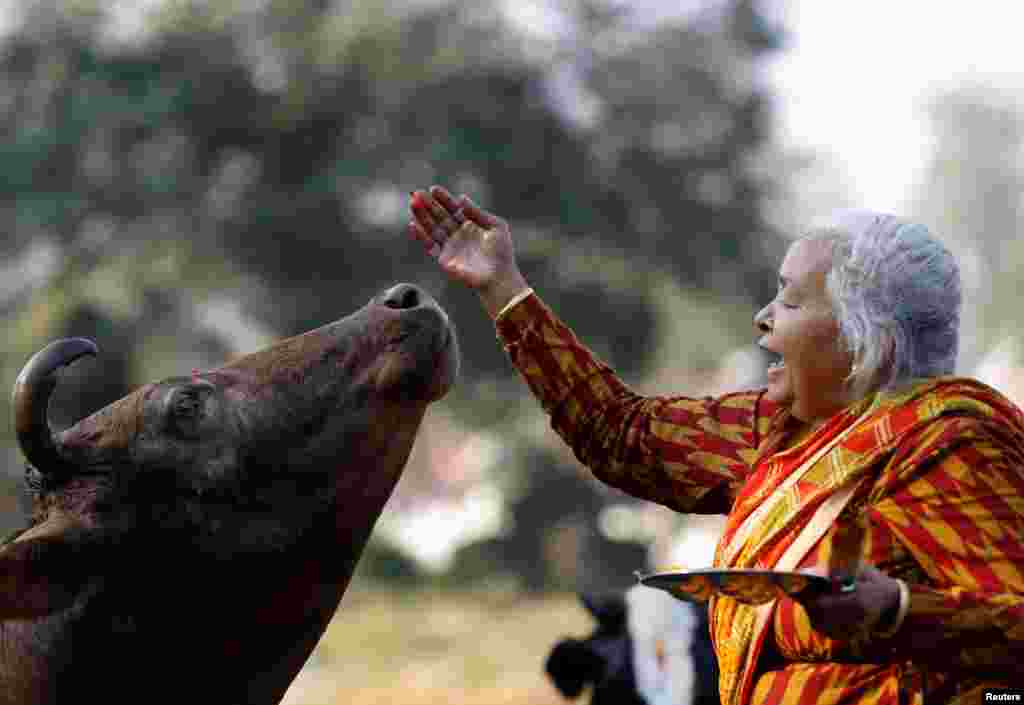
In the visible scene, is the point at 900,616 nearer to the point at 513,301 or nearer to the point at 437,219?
the point at 513,301

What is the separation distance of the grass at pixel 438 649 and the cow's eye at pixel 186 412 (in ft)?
34.1

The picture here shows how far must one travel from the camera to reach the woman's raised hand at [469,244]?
4109 mm

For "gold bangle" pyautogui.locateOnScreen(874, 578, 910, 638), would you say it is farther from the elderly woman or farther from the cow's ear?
the cow's ear

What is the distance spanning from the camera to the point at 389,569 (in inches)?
883

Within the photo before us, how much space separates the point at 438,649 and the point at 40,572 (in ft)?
51.1

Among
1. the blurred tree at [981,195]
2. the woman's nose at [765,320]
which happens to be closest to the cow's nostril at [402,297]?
the woman's nose at [765,320]

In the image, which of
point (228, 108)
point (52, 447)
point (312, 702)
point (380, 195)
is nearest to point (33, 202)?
point (228, 108)

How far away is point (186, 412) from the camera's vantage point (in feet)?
13.1

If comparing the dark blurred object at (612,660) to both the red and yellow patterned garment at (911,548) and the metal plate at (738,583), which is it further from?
the metal plate at (738,583)

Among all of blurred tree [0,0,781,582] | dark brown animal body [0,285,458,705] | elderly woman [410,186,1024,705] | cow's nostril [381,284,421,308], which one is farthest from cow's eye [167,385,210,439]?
blurred tree [0,0,781,582]

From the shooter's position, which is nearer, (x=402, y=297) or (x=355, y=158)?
(x=402, y=297)

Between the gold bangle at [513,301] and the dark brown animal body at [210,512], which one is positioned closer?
the dark brown animal body at [210,512]

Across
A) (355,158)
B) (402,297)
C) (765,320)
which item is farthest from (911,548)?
(355,158)

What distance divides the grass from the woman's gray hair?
1105cm
